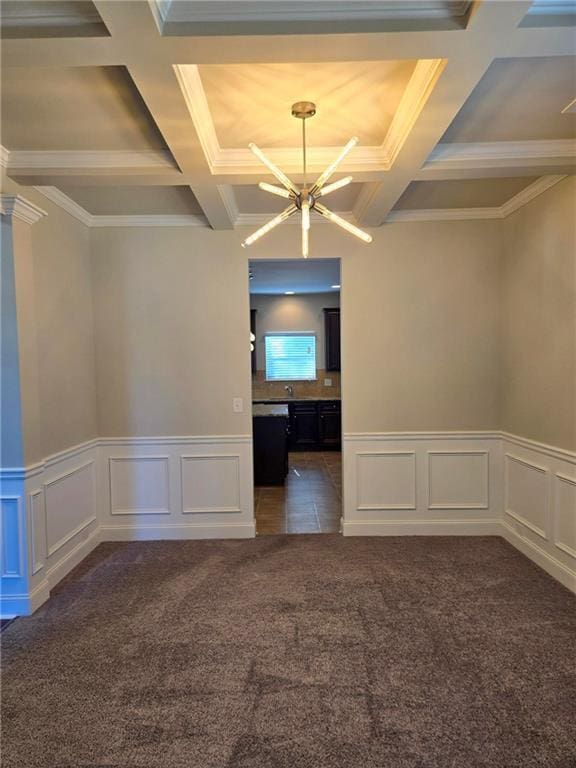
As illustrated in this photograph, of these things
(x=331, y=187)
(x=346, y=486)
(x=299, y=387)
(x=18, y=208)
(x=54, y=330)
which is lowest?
(x=346, y=486)

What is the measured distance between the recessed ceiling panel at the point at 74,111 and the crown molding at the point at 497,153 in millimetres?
1662

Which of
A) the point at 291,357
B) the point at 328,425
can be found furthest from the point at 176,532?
the point at 291,357

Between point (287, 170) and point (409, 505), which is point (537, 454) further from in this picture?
point (287, 170)

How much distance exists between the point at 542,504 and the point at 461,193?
2.41 meters

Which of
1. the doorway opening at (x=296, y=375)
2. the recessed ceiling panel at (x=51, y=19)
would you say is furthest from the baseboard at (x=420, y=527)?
the recessed ceiling panel at (x=51, y=19)

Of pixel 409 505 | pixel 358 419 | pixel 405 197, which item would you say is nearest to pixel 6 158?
pixel 405 197

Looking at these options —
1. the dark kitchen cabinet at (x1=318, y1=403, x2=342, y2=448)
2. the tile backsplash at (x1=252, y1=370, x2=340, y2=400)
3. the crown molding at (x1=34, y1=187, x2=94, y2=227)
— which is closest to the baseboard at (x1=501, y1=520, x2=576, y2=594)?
the dark kitchen cabinet at (x1=318, y1=403, x2=342, y2=448)

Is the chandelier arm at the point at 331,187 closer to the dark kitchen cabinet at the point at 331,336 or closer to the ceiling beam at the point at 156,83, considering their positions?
the ceiling beam at the point at 156,83

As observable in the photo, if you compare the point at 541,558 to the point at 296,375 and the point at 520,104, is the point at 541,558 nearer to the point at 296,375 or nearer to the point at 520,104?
the point at 520,104

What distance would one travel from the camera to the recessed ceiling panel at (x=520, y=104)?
77.9 inches

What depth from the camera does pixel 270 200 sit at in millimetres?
3480

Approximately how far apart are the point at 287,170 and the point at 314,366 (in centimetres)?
563

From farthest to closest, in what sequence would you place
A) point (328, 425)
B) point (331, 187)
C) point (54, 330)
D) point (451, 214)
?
point (328, 425)
point (451, 214)
point (54, 330)
point (331, 187)

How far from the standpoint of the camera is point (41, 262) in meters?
3.12
